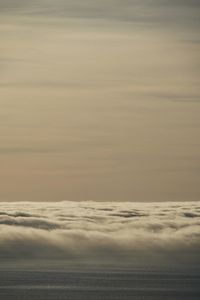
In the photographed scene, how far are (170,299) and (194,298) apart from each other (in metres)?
5.74

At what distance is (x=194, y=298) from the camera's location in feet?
654

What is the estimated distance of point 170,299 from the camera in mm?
198125
